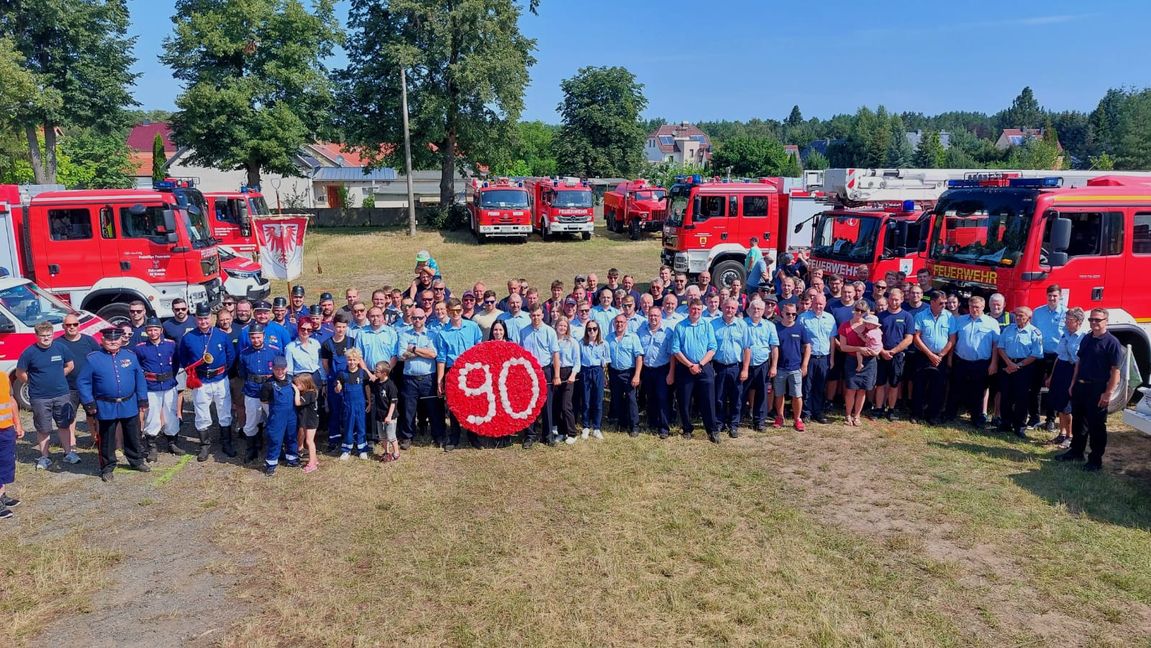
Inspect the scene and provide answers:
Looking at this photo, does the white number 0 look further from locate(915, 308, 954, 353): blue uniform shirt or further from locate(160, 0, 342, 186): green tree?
locate(160, 0, 342, 186): green tree

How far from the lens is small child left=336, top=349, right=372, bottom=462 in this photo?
317 inches

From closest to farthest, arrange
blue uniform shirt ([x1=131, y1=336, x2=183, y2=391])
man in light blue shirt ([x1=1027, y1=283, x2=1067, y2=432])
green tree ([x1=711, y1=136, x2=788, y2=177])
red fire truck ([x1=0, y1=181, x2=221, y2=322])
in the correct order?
blue uniform shirt ([x1=131, y1=336, x2=183, y2=391]), man in light blue shirt ([x1=1027, y1=283, x2=1067, y2=432]), red fire truck ([x1=0, y1=181, x2=221, y2=322]), green tree ([x1=711, y1=136, x2=788, y2=177])

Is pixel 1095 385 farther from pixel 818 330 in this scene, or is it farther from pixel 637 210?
pixel 637 210

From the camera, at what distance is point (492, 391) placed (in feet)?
27.8

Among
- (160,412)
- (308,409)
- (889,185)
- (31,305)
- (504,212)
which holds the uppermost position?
(889,185)

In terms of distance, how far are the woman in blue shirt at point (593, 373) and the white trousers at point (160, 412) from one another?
15.4ft

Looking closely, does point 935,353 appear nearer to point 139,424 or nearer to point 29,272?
point 139,424

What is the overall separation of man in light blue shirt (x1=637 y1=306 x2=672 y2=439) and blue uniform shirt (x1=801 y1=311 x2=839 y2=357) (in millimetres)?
1812

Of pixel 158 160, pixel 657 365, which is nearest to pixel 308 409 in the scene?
pixel 657 365

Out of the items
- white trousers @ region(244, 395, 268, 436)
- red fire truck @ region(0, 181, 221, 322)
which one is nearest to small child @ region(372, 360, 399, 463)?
white trousers @ region(244, 395, 268, 436)

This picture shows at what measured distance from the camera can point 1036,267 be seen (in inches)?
367

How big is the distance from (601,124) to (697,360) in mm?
50282

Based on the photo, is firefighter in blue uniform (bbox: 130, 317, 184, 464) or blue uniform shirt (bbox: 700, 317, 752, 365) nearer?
firefighter in blue uniform (bbox: 130, 317, 184, 464)

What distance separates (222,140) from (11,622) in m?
31.8
